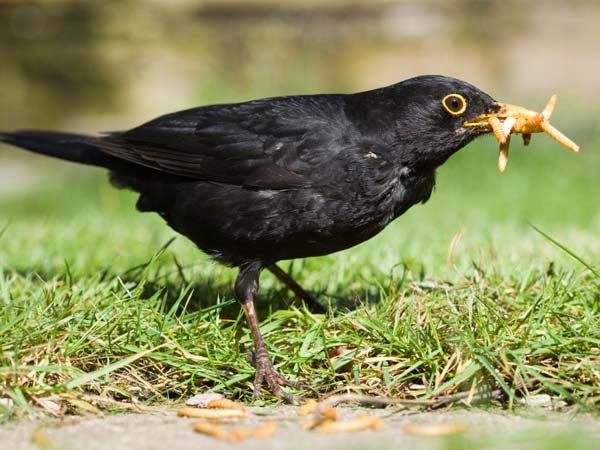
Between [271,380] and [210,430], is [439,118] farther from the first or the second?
[210,430]

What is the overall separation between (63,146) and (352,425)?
8.54 feet

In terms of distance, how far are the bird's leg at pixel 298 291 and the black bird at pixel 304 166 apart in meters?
0.02

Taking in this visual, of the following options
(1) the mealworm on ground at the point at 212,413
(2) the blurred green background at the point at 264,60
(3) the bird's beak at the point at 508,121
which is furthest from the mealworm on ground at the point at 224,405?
(2) the blurred green background at the point at 264,60

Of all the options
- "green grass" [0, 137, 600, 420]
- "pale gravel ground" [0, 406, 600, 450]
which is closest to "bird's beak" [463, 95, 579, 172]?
"green grass" [0, 137, 600, 420]

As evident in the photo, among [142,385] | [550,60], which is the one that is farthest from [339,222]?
[550,60]

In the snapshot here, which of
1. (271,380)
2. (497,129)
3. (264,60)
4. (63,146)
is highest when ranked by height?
(264,60)

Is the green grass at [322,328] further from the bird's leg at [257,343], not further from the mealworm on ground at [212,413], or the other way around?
the mealworm on ground at [212,413]

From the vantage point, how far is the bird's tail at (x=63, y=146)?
442 centimetres

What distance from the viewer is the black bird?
361 cm

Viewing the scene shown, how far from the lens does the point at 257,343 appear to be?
343cm

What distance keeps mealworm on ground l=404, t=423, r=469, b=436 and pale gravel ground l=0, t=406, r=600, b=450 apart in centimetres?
2

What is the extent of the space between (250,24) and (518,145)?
15.3ft

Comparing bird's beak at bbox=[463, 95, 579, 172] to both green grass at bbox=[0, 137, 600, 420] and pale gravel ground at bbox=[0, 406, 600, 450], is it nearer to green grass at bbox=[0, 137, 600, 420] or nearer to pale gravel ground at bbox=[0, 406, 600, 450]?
green grass at bbox=[0, 137, 600, 420]

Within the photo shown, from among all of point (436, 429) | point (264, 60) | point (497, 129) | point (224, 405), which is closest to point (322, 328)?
point (224, 405)
